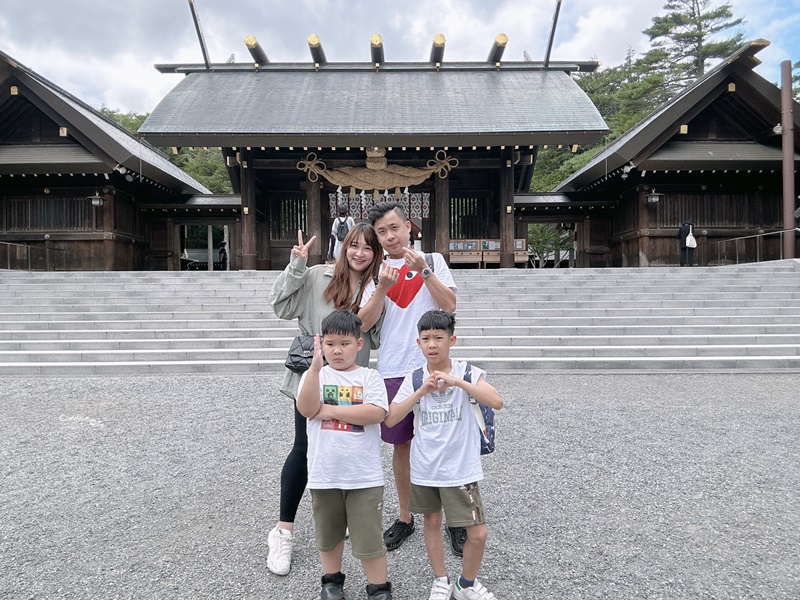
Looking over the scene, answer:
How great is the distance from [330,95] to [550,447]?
13.1 metres

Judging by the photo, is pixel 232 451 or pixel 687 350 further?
pixel 687 350

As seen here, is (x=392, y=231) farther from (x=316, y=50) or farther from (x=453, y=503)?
(x=316, y=50)

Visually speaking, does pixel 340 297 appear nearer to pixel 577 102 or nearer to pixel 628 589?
pixel 628 589

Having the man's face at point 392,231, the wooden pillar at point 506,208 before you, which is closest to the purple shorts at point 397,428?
the man's face at point 392,231

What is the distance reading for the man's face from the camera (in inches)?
73.7

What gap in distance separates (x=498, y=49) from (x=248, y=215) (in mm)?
9810

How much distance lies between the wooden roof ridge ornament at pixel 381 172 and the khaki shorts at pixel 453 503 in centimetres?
1120

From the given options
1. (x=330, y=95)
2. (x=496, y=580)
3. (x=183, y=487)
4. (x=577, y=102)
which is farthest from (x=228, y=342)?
(x=577, y=102)

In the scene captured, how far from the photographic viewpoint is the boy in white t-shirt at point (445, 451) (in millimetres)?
1623

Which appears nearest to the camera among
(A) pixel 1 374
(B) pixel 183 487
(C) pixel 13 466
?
(B) pixel 183 487

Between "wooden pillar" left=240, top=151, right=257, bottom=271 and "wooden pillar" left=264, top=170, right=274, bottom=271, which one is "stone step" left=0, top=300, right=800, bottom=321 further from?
"wooden pillar" left=264, top=170, right=274, bottom=271

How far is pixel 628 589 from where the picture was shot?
1.76 meters

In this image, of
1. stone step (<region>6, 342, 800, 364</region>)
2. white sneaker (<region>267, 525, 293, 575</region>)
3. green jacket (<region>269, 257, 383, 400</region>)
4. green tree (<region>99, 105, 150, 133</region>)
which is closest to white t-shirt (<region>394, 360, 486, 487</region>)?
green jacket (<region>269, 257, 383, 400</region>)

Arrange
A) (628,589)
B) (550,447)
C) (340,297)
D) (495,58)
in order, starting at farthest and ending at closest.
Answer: (495,58) → (550,447) → (340,297) → (628,589)
